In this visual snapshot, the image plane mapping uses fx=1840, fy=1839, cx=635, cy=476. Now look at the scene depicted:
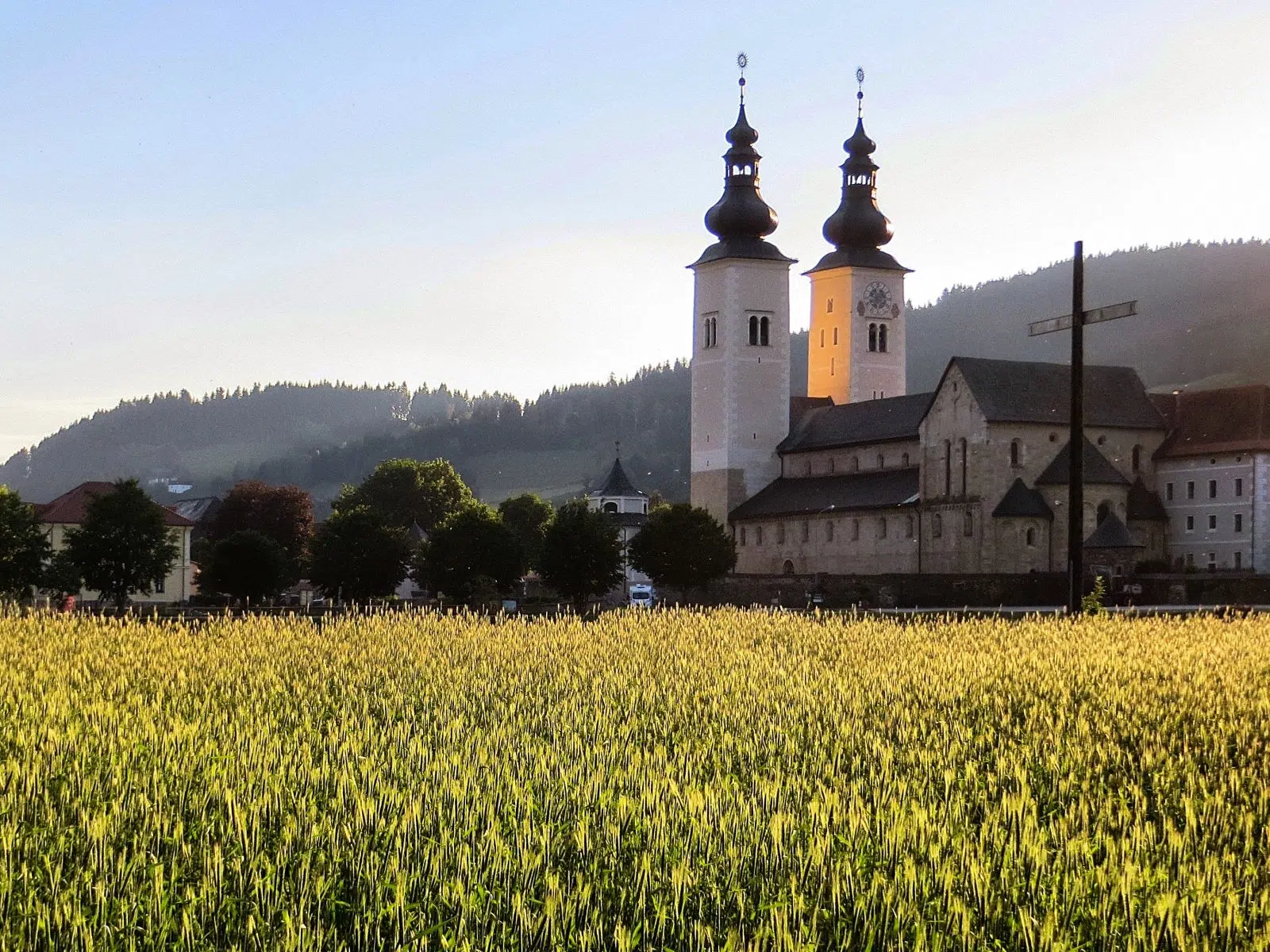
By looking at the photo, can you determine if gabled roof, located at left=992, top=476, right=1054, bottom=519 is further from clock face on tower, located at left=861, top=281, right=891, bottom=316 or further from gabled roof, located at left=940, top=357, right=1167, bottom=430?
clock face on tower, located at left=861, top=281, right=891, bottom=316

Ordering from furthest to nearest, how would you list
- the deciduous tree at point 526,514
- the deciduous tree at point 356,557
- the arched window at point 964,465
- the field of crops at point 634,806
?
1. the deciduous tree at point 526,514
2. the deciduous tree at point 356,557
3. the arched window at point 964,465
4. the field of crops at point 634,806

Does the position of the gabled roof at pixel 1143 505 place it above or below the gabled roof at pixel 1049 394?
below

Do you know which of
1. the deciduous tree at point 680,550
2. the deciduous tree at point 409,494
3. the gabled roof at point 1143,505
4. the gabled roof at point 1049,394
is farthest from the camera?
the deciduous tree at point 409,494

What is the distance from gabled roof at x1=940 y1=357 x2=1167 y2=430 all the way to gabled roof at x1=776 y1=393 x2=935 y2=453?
29.1 ft

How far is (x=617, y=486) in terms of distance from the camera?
152375 mm

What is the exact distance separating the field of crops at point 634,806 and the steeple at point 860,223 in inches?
3859

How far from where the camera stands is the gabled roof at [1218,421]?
89625 millimetres

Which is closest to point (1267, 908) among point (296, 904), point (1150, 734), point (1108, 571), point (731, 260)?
point (296, 904)

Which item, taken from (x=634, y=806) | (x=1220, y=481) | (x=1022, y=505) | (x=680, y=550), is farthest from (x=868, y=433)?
(x=634, y=806)

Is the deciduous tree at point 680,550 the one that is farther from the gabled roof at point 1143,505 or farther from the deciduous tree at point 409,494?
the deciduous tree at point 409,494

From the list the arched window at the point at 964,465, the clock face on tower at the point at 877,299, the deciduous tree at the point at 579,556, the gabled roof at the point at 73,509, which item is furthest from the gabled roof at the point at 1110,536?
the gabled roof at the point at 73,509

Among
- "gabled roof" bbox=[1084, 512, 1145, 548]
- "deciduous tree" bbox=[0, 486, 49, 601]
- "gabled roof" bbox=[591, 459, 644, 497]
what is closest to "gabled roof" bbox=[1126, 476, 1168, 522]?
"gabled roof" bbox=[1084, 512, 1145, 548]

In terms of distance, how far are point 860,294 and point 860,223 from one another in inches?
182

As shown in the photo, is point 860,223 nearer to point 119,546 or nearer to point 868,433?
point 868,433
